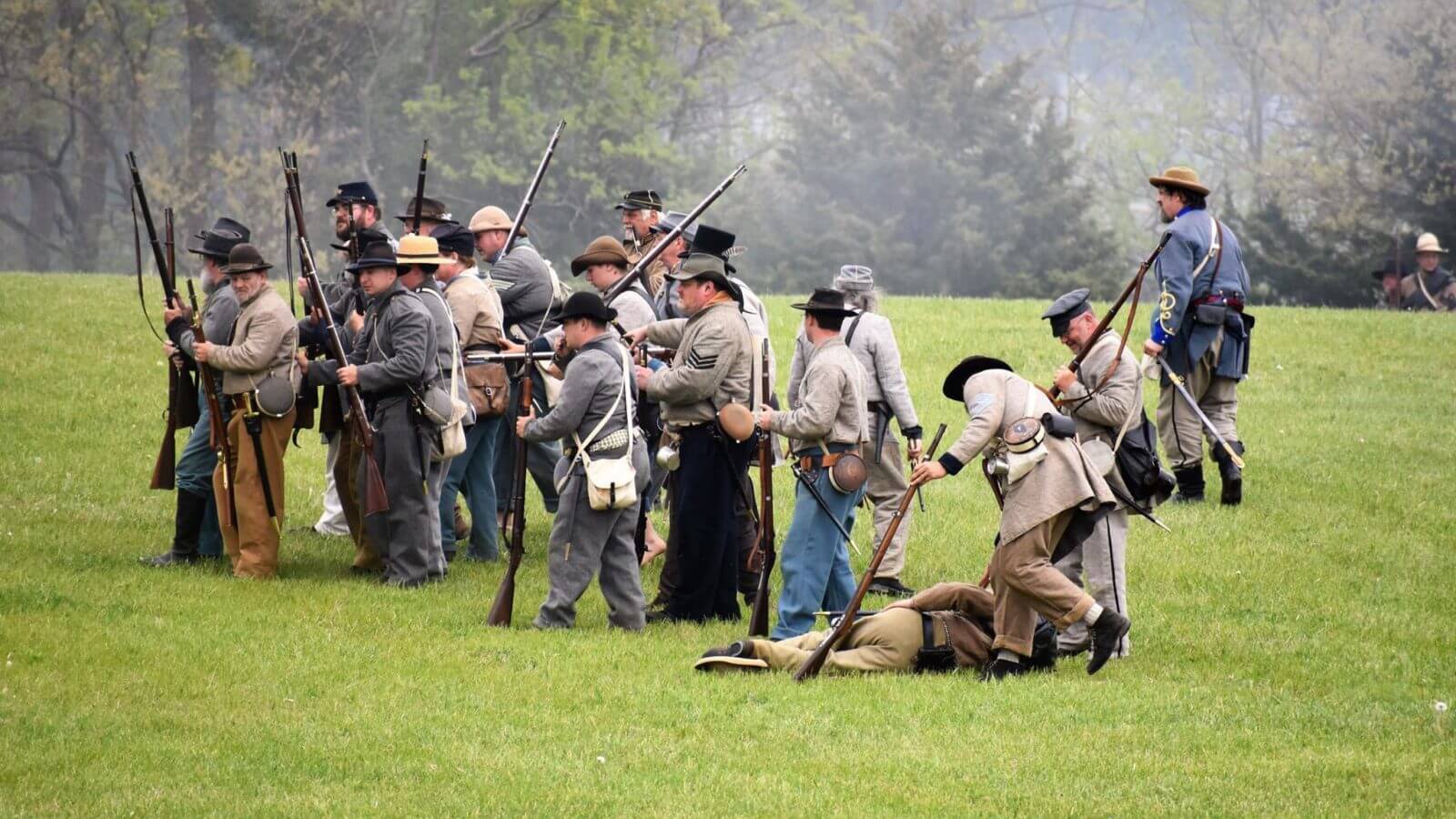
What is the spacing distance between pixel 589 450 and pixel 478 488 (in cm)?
263

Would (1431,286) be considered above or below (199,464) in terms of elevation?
above

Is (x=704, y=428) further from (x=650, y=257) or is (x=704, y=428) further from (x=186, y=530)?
(x=186, y=530)

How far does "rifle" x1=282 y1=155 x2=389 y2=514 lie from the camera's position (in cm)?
1134

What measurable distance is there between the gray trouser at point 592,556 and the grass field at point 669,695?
1.07ft

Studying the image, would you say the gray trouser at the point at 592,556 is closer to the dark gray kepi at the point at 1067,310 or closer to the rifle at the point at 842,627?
the rifle at the point at 842,627

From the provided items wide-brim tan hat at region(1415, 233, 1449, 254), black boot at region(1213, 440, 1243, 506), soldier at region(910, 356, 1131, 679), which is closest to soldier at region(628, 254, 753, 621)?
soldier at region(910, 356, 1131, 679)

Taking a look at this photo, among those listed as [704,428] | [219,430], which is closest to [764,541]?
[704,428]

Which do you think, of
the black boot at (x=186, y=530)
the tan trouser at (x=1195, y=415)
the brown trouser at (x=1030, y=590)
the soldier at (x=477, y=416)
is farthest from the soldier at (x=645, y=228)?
the brown trouser at (x=1030, y=590)

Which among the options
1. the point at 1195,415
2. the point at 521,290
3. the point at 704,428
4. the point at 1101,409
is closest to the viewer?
the point at 1101,409

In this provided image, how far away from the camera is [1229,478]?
587 inches

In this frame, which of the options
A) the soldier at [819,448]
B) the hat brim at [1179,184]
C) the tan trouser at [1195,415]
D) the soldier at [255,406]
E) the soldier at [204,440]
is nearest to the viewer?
the soldier at [819,448]

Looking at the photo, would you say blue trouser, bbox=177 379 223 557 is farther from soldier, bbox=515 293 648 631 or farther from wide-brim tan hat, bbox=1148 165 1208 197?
wide-brim tan hat, bbox=1148 165 1208 197

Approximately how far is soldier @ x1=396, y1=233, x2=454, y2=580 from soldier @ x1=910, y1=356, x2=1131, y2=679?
3.76 meters

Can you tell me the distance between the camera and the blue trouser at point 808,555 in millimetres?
10297
